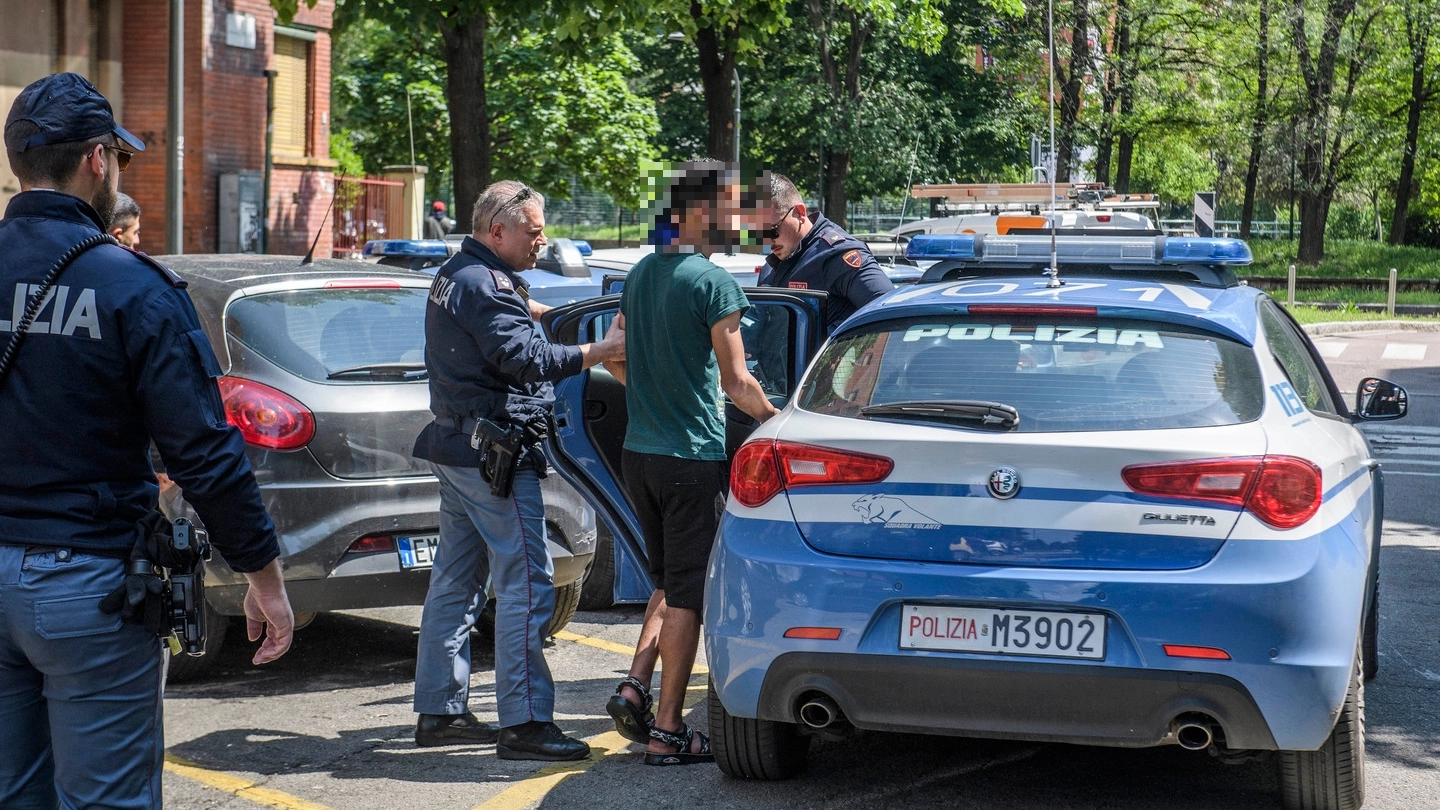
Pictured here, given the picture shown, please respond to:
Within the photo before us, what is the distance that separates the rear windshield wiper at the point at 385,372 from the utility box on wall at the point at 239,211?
1463 cm

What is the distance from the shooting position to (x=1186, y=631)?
372cm

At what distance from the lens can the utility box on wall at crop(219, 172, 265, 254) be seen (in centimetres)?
1952

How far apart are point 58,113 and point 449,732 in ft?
9.11

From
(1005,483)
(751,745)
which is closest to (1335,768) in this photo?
(1005,483)

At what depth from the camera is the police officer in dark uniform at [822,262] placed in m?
6.26

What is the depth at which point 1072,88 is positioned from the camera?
4159cm

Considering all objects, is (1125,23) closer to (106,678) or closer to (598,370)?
(598,370)

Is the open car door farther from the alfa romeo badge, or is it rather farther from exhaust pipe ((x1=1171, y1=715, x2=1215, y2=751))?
exhaust pipe ((x1=1171, y1=715, x2=1215, y2=751))

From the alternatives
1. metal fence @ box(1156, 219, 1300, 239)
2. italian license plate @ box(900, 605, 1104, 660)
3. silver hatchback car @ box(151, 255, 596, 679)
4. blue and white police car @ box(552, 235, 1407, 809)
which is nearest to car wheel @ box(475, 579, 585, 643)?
silver hatchback car @ box(151, 255, 596, 679)

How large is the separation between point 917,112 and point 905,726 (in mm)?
35438

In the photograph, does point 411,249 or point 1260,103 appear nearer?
point 411,249

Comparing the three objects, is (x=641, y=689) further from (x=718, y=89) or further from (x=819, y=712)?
(x=718, y=89)

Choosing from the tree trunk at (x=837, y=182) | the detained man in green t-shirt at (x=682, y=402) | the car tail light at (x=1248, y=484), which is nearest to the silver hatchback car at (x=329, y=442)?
the detained man in green t-shirt at (x=682, y=402)

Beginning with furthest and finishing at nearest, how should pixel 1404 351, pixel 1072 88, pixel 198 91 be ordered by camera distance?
pixel 1072 88 → pixel 1404 351 → pixel 198 91
